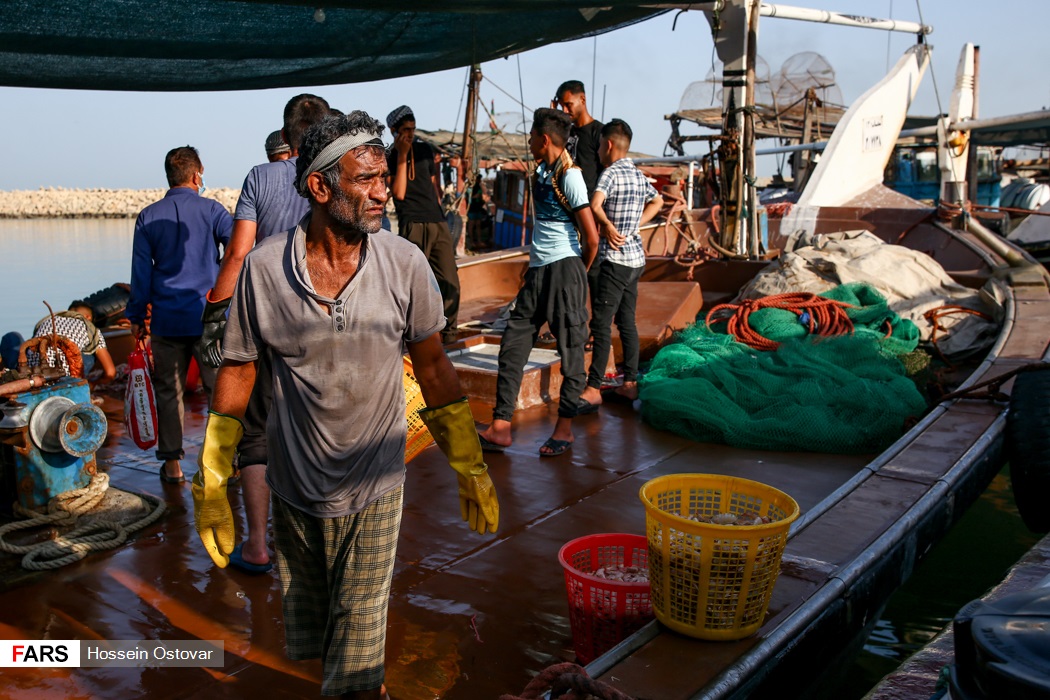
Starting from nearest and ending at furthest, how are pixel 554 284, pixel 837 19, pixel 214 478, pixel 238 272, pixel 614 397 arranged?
1. pixel 214 478
2. pixel 238 272
3. pixel 554 284
4. pixel 614 397
5. pixel 837 19

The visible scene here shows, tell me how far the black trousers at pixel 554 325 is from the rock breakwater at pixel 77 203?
62060 mm

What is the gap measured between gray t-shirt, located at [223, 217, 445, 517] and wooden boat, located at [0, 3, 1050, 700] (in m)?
0.87

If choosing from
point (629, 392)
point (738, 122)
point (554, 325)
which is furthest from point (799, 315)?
point (738, 122)

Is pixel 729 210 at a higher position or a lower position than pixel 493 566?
higher

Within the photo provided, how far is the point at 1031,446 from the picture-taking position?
14.8ft

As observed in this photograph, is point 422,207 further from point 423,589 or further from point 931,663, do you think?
point 931,663

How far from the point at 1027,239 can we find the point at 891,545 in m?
14.8

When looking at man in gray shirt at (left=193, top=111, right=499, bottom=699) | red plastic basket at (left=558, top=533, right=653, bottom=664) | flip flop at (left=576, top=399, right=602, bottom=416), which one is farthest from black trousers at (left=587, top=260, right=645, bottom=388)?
man in gray shirt at (left=193, top=111, right=499, bottom=699)

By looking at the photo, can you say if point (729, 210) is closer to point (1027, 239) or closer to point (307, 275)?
point (307, 275)

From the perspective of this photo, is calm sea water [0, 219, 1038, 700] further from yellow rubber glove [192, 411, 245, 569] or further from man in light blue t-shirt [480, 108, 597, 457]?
yellow rubber glove [192, 411, 245, 569]

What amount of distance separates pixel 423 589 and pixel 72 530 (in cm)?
183

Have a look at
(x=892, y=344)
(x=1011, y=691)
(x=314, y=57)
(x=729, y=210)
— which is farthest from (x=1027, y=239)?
(x=1011, y=691)

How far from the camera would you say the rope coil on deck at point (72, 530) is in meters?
3.74

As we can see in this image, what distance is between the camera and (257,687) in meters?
2.85
